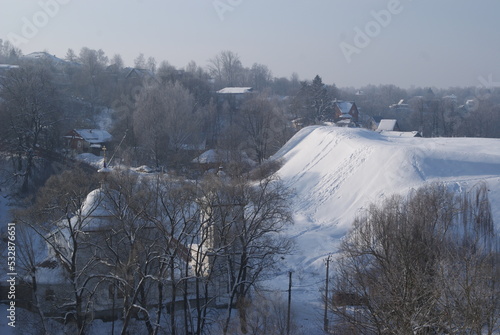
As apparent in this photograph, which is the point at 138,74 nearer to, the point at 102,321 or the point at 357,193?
the point at 357,193

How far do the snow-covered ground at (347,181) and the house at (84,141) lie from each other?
44.8 feet

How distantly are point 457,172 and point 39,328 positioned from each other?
1565 cm

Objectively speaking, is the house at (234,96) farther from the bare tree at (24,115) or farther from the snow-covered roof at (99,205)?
the snow-covered roof at (99,205)

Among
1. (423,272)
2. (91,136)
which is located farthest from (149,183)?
(91,136)

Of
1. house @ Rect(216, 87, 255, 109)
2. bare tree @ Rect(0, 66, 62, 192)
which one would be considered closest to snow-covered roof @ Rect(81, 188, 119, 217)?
bare tree @ Rect(0, 66, 62, 192)

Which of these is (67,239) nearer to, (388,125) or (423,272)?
(423,272)

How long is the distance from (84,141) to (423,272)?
28.5 meters

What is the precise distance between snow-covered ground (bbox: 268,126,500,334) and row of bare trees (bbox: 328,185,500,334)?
6.75 feet

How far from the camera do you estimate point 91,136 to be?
3412 cm

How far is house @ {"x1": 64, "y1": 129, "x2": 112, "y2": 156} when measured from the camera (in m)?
33.4

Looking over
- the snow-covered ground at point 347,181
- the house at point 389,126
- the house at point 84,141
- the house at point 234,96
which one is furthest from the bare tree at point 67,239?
the house at point 389,126

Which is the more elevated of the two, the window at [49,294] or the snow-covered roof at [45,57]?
the snow-covered roof at [45,57]

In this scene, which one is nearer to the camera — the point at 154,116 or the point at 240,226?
the point at 240,226

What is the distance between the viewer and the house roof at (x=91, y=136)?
3373 cm
